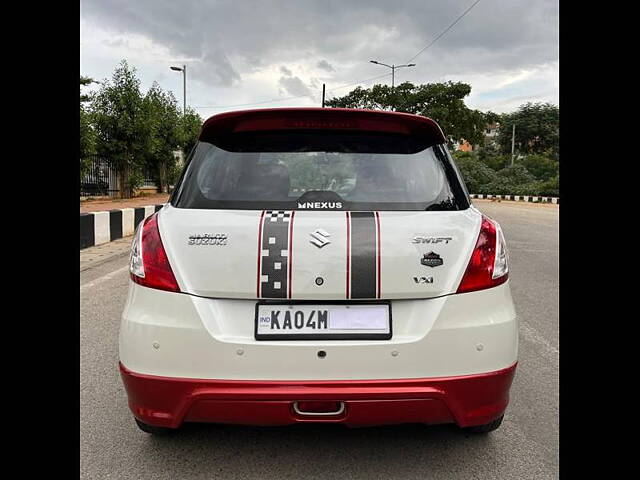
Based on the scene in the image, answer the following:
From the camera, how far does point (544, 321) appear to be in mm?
5125

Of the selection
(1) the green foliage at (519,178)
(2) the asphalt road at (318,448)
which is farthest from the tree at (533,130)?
(2) the asphalt road at (318,448)

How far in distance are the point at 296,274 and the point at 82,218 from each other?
8.25 metres

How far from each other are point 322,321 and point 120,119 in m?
21.7

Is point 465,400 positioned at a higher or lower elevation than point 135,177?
lower

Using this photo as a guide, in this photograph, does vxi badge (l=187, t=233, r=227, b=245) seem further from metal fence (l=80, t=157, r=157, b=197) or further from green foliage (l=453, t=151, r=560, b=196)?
green foliage (l=453, t=151, r=560, b=196)

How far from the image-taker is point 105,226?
34.0 ft

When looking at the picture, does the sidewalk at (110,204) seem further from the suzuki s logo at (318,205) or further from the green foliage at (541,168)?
the green foliage at (541,168)

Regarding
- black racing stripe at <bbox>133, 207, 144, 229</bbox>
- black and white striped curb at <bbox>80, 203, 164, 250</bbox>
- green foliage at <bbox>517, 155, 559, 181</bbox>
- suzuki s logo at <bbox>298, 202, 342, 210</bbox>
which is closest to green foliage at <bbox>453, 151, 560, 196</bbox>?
green foliage at <bbox>517, 155, 559, 181</bbox>

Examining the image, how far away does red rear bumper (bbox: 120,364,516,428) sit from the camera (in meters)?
2.17

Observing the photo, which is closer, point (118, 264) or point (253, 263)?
point (253, 263)

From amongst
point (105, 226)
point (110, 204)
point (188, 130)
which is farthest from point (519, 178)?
point (105, 226)
